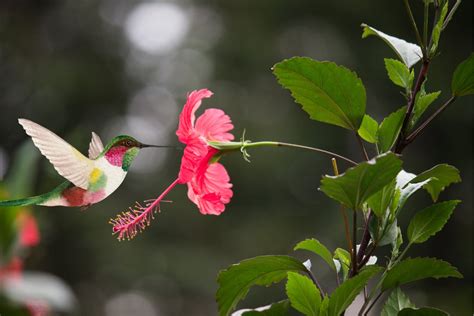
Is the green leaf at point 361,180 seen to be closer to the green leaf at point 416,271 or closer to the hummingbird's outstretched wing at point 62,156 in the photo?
the green leaf at point 416,271

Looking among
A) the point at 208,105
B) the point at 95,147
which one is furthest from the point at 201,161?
the point at 208,105

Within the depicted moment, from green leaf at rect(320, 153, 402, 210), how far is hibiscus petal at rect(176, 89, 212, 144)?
15cm

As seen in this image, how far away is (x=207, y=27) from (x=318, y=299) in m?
7.21

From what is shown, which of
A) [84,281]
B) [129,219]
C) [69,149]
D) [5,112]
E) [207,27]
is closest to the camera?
[69,149]

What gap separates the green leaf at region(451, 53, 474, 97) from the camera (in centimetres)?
74

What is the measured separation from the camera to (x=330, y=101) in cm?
74

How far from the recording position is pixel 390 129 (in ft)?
2.40

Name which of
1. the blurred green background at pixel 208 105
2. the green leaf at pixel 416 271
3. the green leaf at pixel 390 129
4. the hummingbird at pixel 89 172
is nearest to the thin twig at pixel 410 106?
the green leaf at pixel 390 129

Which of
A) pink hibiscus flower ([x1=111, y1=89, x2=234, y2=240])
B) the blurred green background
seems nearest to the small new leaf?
pink hibiscus flower ([x1=111, y1=89, x2=234, y2=240])

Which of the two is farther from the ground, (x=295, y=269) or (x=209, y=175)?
(x=209, y=175)

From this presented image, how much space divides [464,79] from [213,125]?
0.26 metres

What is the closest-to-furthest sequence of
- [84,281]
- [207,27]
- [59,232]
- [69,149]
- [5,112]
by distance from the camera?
[69,149], [5,112], [59,232], [84,281], [207,27]

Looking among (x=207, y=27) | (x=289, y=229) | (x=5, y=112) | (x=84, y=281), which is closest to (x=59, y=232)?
(x=84, y=281)

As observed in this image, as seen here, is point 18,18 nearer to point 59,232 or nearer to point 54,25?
point 54,25
